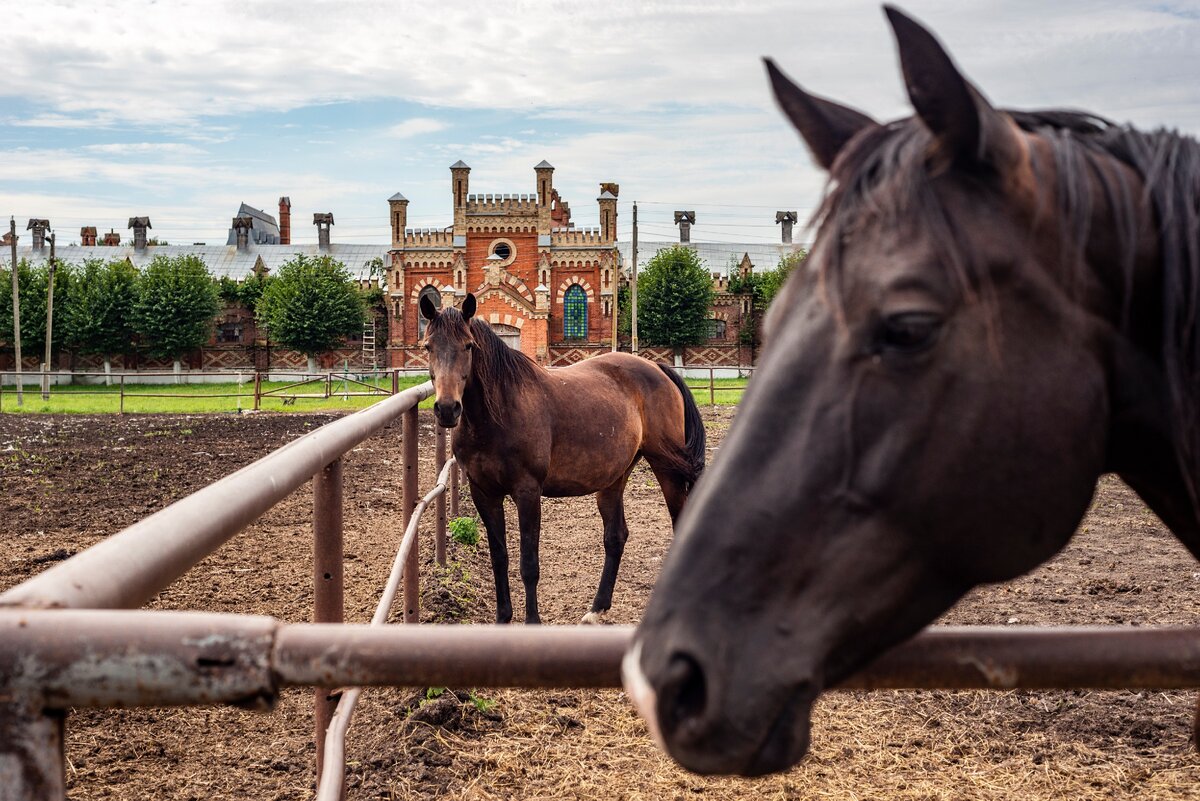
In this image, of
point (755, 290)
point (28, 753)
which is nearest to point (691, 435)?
point (28, 753)

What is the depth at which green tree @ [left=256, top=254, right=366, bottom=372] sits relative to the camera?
3947 centimetres

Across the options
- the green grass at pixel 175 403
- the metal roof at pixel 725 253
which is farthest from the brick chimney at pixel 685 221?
the green grass at pixel 175 403

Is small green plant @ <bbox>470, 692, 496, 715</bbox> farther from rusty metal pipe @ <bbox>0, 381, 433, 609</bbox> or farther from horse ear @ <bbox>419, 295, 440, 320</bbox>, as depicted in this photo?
rusty metal pipe @ <bbox>0, 381, 433, 609</bbox>

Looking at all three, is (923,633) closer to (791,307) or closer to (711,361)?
(791,307)

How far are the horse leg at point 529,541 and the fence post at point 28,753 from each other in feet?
14.6

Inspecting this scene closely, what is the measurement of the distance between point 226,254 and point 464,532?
162 feet

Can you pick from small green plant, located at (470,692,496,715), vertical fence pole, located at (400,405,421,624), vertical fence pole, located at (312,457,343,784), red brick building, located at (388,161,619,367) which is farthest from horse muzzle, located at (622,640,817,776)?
red brick building, located at (388,161,619,367)

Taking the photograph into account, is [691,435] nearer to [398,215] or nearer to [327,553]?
[327,553]

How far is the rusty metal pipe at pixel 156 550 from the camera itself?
3.24ft

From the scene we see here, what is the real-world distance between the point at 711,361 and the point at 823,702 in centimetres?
3750

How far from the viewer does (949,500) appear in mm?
1038

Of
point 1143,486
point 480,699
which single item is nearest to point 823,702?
point 480,699

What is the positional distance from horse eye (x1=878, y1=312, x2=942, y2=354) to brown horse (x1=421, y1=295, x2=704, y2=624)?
13.9 feet

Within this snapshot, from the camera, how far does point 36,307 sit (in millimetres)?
39281
